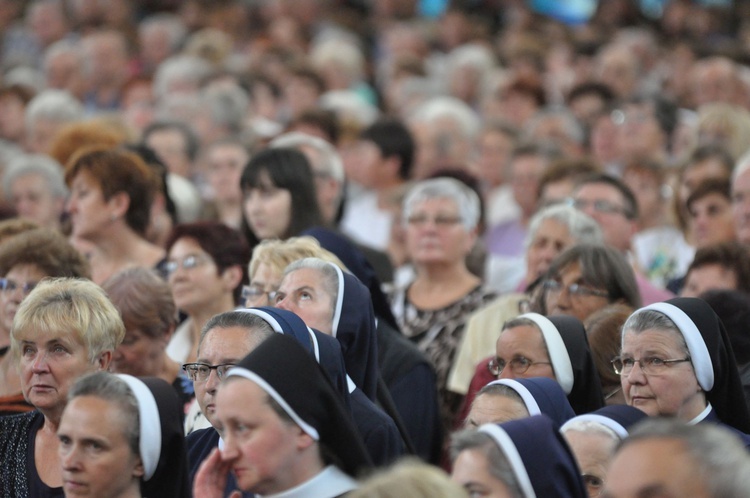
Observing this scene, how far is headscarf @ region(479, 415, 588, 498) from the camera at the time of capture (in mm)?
3761

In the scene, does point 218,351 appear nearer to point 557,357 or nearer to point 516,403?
point 516,403

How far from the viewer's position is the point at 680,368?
15.8 ft

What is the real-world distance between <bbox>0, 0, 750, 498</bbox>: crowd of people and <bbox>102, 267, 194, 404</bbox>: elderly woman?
1 centimetres

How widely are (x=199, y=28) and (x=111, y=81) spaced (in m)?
2.44

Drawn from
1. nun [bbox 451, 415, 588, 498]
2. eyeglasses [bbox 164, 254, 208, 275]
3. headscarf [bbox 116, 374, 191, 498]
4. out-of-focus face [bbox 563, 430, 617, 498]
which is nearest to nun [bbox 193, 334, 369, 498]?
headscarf [bbox 116, 374, 191, 498]

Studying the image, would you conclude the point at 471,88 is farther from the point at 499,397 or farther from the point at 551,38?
the point at 499,397

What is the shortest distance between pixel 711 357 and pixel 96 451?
2.21 meters

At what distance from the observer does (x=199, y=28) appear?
16.7 m

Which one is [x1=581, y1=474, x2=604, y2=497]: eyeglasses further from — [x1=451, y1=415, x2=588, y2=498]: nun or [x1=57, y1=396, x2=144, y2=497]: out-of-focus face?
[x1=57, y1=396, x2=144, y2=497]: out-of-focus face

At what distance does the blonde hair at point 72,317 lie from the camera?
16.2 ft

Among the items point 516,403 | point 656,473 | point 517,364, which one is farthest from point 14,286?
point 656,473

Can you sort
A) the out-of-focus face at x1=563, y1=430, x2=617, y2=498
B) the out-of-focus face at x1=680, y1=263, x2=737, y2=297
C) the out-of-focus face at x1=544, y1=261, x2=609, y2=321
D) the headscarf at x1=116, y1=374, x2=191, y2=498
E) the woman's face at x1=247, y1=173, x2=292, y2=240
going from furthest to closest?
the woman's face at x1=247, y1=173, x2=292, y2=240
the out-of-focus face at x1=680, y1=263, x2=737, y2=297
the out-of-focus face at x1=544, y1=261, x2=609, y2=321
the out-of-focus face at x1=563, y1=430, x2=617, y2=498
the headscarf at x1=116, y1=374, x2=191, y2=498

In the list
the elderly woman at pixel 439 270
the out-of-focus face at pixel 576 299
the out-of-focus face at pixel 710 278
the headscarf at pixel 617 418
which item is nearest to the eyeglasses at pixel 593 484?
the headscarf at pixel 617 418

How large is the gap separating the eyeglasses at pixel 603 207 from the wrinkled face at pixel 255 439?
4.18 metres
